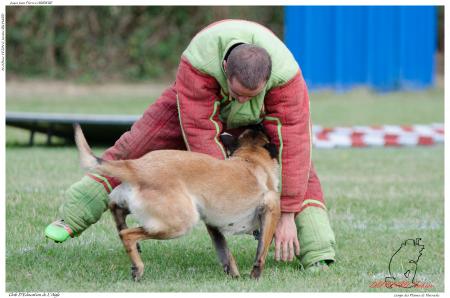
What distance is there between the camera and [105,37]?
19891 mm

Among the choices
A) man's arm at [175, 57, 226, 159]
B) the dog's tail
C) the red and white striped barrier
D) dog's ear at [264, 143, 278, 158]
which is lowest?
the red and white striped barrier

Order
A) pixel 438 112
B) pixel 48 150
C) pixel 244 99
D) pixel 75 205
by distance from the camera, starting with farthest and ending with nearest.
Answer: pixel 438 112 → pixel 48 150 → pixel 75 205 → pixel 244 99

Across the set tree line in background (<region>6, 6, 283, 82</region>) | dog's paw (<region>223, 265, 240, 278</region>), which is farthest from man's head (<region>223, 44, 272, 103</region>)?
tree line in background (<region>6, 6, 283, 82</region>)

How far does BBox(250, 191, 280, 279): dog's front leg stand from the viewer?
4.75 meters

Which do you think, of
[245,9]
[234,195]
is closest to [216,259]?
[234,195]

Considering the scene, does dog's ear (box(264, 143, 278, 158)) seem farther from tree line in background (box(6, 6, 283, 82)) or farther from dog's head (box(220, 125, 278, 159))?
tree line in background (box(6, 6, 283, 82))

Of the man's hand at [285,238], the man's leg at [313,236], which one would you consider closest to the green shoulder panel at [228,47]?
the man's hand at [285,238]

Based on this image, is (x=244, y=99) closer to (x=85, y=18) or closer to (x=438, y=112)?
(x=438, y=112)

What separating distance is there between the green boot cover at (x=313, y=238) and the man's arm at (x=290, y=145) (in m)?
0.19

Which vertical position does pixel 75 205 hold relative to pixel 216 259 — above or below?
above

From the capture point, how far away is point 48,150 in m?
10.6

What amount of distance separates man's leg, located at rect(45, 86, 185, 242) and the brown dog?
32cm

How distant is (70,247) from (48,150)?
532cm

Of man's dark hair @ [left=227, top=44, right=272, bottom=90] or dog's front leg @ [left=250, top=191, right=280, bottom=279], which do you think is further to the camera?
dog's front leg @ [left=250, top=191, right=280, bottom=279]
